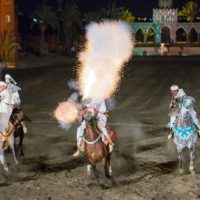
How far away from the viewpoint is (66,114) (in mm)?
23516

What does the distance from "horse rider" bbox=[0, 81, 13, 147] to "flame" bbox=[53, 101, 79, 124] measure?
20.6 feet

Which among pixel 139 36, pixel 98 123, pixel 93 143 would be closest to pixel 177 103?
pixel 98 123

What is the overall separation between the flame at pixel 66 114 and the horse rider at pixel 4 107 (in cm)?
628

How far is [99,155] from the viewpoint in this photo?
1191 centimetres

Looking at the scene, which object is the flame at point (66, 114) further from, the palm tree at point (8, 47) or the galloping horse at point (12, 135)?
the palm tree at point (8, 47)

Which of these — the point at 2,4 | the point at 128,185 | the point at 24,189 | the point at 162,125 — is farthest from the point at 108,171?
the point at 2,4

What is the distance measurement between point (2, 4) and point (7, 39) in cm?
451

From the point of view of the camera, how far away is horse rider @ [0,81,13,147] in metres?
13.1

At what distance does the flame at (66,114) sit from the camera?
20928 mm

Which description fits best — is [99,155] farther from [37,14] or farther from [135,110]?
[37,14]

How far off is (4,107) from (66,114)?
34.4 ft

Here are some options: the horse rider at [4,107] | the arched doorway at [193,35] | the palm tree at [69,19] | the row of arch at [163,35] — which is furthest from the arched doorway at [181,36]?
the horse rider at [4,107]

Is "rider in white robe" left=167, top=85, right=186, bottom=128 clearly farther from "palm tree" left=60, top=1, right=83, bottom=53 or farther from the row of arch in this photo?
the row of arch

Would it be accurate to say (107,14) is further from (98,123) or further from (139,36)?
(98,123)
